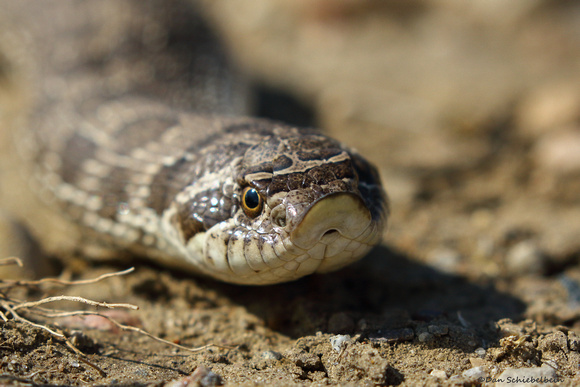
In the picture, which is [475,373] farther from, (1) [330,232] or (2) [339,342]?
(1) [330,232]

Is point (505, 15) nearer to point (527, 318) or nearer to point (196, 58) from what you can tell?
point (196, 58)

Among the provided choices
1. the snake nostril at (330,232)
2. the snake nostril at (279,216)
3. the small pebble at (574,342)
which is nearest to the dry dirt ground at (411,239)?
the small pebble at (574,342)

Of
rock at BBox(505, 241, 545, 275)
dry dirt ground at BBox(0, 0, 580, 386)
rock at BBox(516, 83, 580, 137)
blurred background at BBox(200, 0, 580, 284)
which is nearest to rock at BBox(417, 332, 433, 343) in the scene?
dry dirt ground at BBox(0, 0, 580, 386)

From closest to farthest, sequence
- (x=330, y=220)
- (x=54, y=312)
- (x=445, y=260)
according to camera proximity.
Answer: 1. (x=330, y=220)
2. (x=54, y=312)
3. (x=445, y=260)

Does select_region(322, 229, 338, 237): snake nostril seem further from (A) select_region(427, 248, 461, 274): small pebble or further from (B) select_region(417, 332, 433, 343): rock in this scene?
A: (A) select_region(427, 248, 461, 274): small pebble

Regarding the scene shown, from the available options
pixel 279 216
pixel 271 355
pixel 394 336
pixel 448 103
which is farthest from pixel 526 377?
pixel 448 103

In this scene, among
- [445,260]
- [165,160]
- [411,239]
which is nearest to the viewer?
[165,160]
